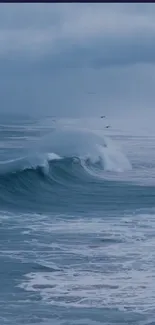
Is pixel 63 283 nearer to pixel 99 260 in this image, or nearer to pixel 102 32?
pixel 99 260

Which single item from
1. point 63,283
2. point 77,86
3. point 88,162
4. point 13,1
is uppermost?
point 13,1

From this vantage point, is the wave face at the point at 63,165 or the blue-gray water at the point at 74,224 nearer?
the blue-gray water at the point at 74,224

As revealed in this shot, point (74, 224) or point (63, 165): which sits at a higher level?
point (63, 165)

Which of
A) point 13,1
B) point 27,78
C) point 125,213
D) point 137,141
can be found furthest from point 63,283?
point 13,1

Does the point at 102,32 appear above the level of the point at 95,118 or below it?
above

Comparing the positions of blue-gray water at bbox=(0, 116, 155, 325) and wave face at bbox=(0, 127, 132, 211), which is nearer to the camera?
blue-gray water at bbox=(0, 116, 155, 325)
